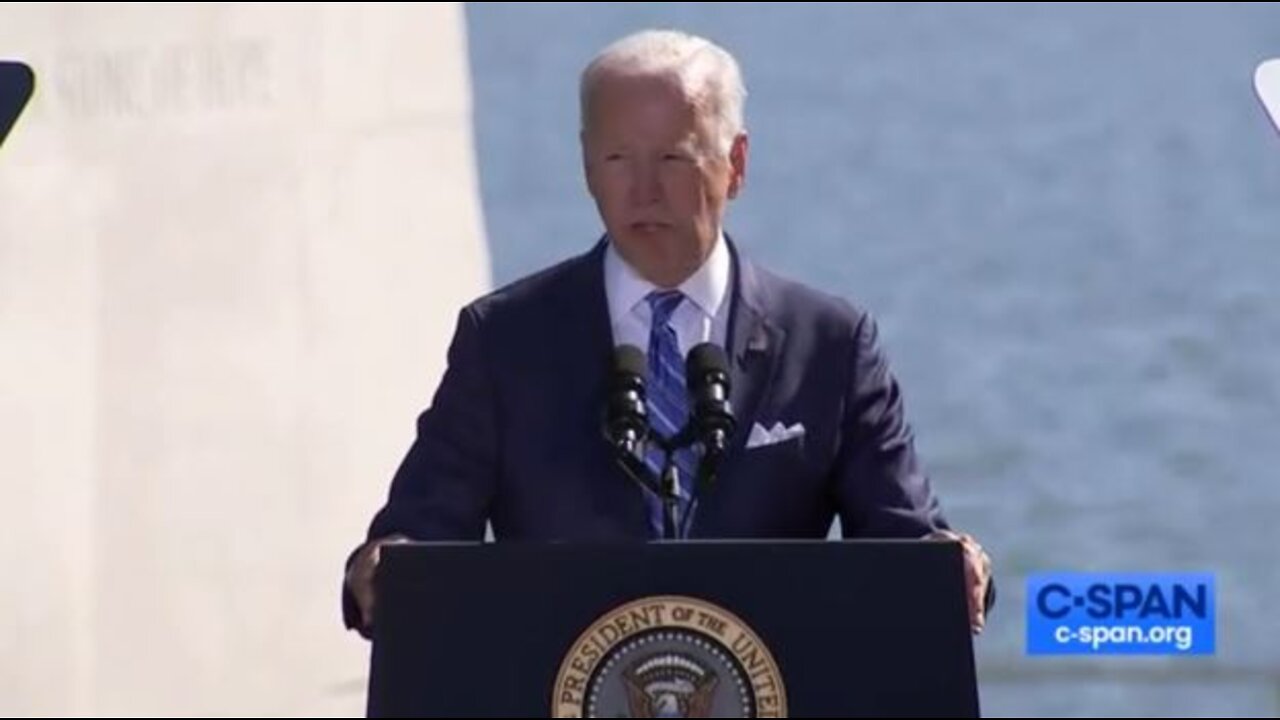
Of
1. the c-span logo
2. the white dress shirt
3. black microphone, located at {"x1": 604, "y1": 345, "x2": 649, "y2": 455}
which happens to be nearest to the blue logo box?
the white dress shirt

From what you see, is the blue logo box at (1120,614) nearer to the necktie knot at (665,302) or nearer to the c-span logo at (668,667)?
the necktie knot at (665,302)

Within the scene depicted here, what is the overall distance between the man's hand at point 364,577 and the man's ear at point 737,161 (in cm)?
48

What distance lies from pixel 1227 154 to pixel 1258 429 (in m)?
0.46

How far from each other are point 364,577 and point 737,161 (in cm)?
55

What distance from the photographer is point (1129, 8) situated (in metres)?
4.19

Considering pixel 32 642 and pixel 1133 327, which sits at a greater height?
pixel 1133 327

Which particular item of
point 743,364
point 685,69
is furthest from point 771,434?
point 685,69

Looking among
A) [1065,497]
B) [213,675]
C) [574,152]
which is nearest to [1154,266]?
[1065,497]

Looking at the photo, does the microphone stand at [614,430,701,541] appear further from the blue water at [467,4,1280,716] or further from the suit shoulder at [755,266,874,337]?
the blue water at [467,4,1280,716]

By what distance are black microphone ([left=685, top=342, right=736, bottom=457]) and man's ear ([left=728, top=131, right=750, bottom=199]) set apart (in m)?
0.24

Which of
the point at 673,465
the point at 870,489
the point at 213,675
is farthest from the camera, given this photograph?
the point at 213,675

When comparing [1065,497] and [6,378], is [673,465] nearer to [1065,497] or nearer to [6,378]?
[1065,497]

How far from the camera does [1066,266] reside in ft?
13.6

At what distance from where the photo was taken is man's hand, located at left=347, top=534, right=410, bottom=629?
207 cm
